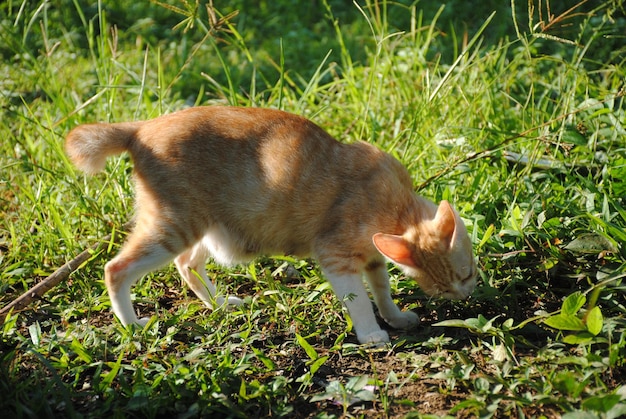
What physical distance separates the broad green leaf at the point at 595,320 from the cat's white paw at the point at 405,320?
90 centimetres

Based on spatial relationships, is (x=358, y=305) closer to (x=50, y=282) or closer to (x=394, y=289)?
(x=394, y=289)

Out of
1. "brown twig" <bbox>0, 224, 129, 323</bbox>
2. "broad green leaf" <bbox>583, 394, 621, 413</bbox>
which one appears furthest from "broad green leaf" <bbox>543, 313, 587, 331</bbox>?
"brown twig" <bbox>0, 224, 129, 323</bbox>

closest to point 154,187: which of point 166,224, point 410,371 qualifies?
point 166,224

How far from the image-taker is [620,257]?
3.27m

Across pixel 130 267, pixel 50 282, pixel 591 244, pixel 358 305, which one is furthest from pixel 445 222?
pixel 50 282

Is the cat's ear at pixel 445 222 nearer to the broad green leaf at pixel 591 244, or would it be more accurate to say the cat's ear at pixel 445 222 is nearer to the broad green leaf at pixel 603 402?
the broad green leaf at pixel 591 244

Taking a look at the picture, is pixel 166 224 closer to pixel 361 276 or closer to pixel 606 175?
pixel 361 276

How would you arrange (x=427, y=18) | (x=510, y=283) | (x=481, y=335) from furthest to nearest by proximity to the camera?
(x=427, y=18) < (x=510, y=283) < (x=481, y=335)

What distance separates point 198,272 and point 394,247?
116cm

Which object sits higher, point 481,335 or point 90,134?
point 90,134

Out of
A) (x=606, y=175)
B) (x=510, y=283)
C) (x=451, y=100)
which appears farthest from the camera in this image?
(x=451, y=100)

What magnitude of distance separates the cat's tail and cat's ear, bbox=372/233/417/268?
1.34 m

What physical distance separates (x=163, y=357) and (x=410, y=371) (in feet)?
3.47

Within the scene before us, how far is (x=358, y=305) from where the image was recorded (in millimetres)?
3322
